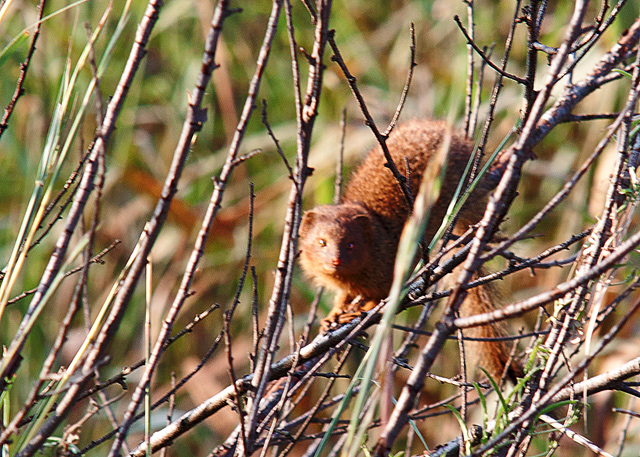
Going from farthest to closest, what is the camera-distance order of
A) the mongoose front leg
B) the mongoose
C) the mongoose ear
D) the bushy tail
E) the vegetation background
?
the vegetation background
the mongoose ear
the mongoose
the mongoose front leg
the bushy tail

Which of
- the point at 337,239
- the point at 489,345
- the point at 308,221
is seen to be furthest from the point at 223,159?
the point at 489,345

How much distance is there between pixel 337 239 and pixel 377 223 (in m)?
0.27

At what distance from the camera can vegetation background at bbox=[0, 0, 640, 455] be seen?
137 inches

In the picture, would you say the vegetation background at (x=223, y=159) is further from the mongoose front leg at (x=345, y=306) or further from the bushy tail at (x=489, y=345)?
the bushy tail at (x=489, y=345)

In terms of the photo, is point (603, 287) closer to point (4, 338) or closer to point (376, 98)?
point (376, 98)

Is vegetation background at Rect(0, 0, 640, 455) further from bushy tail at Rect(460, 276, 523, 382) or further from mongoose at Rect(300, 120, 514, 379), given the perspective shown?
bushy tail at Rect(460, 276, 523, 382)

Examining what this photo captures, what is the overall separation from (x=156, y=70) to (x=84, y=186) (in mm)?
3534

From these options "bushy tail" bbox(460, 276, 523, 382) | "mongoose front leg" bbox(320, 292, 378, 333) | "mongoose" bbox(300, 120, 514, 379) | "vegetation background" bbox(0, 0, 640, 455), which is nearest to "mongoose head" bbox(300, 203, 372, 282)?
"mongoose" bbox(300, 120, 514, 379)

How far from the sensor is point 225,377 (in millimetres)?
4023

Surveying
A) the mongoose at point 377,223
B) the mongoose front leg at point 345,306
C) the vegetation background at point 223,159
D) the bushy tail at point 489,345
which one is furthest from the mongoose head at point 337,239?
the vegetation background at point 223,159

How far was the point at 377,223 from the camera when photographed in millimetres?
2734

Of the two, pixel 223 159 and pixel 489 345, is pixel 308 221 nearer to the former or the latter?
pixel 489 345

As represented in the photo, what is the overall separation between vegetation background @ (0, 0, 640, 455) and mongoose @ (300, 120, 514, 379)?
629mm

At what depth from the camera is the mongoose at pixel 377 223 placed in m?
2.54
